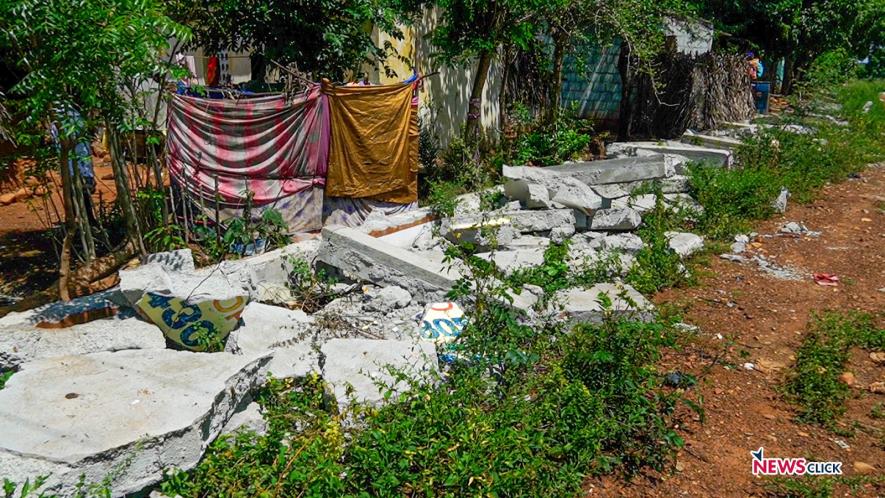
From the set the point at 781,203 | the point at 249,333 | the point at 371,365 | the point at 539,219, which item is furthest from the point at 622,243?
the point at 249,333

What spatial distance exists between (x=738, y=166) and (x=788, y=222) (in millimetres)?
1958

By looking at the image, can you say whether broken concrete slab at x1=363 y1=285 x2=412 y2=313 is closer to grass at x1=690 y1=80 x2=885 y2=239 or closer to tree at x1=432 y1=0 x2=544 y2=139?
grass at x1=690 y1=80 x2=885 y2=239

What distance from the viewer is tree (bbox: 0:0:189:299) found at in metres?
4.26

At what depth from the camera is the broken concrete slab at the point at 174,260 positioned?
16.5 feet

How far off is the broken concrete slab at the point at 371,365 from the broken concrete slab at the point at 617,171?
439cm

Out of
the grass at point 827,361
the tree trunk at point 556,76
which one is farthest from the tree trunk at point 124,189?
the tree trunk at point 556,76

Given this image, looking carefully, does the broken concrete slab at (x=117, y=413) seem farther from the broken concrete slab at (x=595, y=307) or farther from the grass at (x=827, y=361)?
the grass at (x=827, y=361)

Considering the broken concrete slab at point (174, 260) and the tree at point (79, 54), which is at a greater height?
the tree at point (79, 54)

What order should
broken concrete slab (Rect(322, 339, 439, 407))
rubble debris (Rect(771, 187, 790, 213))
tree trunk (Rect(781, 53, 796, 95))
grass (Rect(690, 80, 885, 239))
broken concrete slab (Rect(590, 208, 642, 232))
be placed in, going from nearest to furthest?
broken concrete slab (Rect(322, 339, 439, 407)) → broken concrete slab (Rect(590, 208, 642, 232)) → grass (Rect(690, 80, 885, 239)) → rubble debris (Rect(771, 187, 790, 213)) → tree trunk (Rect(781, 53, 796, 95))

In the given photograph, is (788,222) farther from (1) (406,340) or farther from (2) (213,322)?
(2) (213,322)

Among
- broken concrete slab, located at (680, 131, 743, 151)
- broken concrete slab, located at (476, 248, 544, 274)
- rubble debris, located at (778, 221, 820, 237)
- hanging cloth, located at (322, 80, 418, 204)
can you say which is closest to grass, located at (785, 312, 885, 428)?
broken concrete slab, located at (476, 248, 544, 274)

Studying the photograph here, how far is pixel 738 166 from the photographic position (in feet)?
32.9

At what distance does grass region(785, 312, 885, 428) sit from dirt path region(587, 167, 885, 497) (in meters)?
0.08

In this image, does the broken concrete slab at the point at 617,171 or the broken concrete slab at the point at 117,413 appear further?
the broken concrete slab at the point at 617,171
